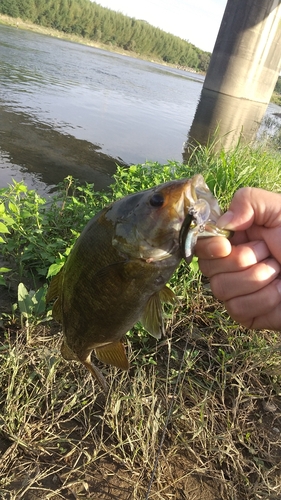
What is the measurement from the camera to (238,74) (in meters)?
35.6

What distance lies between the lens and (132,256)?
154 centimetres

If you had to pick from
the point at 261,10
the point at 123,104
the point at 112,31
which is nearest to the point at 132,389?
the point at 123,104

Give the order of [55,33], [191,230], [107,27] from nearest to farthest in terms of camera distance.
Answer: [191,230], [55,33], [107,27]

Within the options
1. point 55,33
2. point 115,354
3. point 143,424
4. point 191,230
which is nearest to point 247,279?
point 191,230

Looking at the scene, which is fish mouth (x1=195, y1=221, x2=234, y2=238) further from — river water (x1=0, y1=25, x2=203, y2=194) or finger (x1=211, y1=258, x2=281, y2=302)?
river water (x1=0, y1=25, x2=203, y2=194)

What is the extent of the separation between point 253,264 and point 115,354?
2.86 ft

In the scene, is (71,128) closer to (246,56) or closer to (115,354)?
(115,354)

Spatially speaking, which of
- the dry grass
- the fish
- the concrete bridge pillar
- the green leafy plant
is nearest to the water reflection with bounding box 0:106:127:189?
the green leafy plant

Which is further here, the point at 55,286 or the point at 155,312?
the point at 55,286

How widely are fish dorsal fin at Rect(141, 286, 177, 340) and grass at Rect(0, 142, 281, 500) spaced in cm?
82

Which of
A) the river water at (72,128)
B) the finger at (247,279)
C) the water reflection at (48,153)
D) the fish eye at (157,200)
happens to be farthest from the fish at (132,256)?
the river water at (72,128)

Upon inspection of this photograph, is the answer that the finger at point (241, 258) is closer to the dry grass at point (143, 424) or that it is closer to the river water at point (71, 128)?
the dry grass at point (143, 424)

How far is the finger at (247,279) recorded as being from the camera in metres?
1.86

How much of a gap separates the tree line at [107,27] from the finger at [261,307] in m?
74.4
